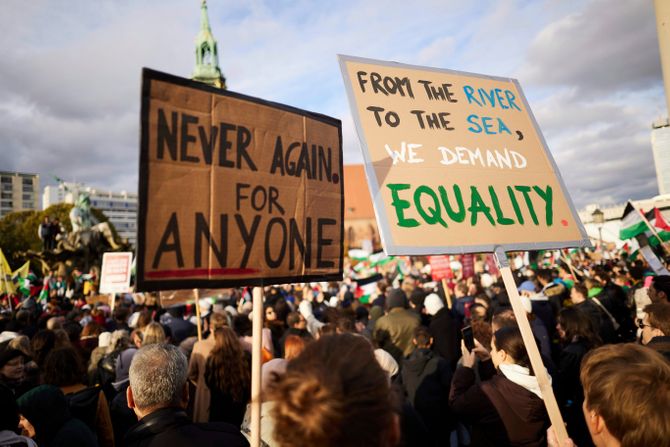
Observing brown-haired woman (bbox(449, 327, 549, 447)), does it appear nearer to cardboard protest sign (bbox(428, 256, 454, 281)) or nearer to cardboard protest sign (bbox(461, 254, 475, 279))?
cardboard protest sign (bbox(428, 256, 454, 281))

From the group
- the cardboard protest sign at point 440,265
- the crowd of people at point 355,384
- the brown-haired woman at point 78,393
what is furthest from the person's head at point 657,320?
the cardboard protest sign at point 440,265

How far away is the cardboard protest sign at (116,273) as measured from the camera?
9469 millimetres

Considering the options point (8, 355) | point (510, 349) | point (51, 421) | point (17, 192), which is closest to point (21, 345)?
point (8, 355)

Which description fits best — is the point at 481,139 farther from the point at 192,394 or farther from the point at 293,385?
the point at 192,394

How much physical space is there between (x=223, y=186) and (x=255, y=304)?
0.56 metres

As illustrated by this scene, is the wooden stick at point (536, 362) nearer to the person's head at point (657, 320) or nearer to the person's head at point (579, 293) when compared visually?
the person's head at point (657, 320)

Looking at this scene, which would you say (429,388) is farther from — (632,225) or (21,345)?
(632,225)

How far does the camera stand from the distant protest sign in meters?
1.92

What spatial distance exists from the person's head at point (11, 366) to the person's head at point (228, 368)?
129 centimetres

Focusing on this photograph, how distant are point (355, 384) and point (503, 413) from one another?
6.32 feet

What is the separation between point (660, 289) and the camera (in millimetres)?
4176

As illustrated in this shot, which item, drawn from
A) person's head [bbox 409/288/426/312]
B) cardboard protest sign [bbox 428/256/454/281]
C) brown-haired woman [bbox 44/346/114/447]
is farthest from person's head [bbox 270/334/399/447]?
cardboard protest sign [bbox 428/256/454/281]

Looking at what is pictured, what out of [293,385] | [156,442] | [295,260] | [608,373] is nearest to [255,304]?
[295,260]

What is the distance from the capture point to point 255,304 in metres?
2.10
